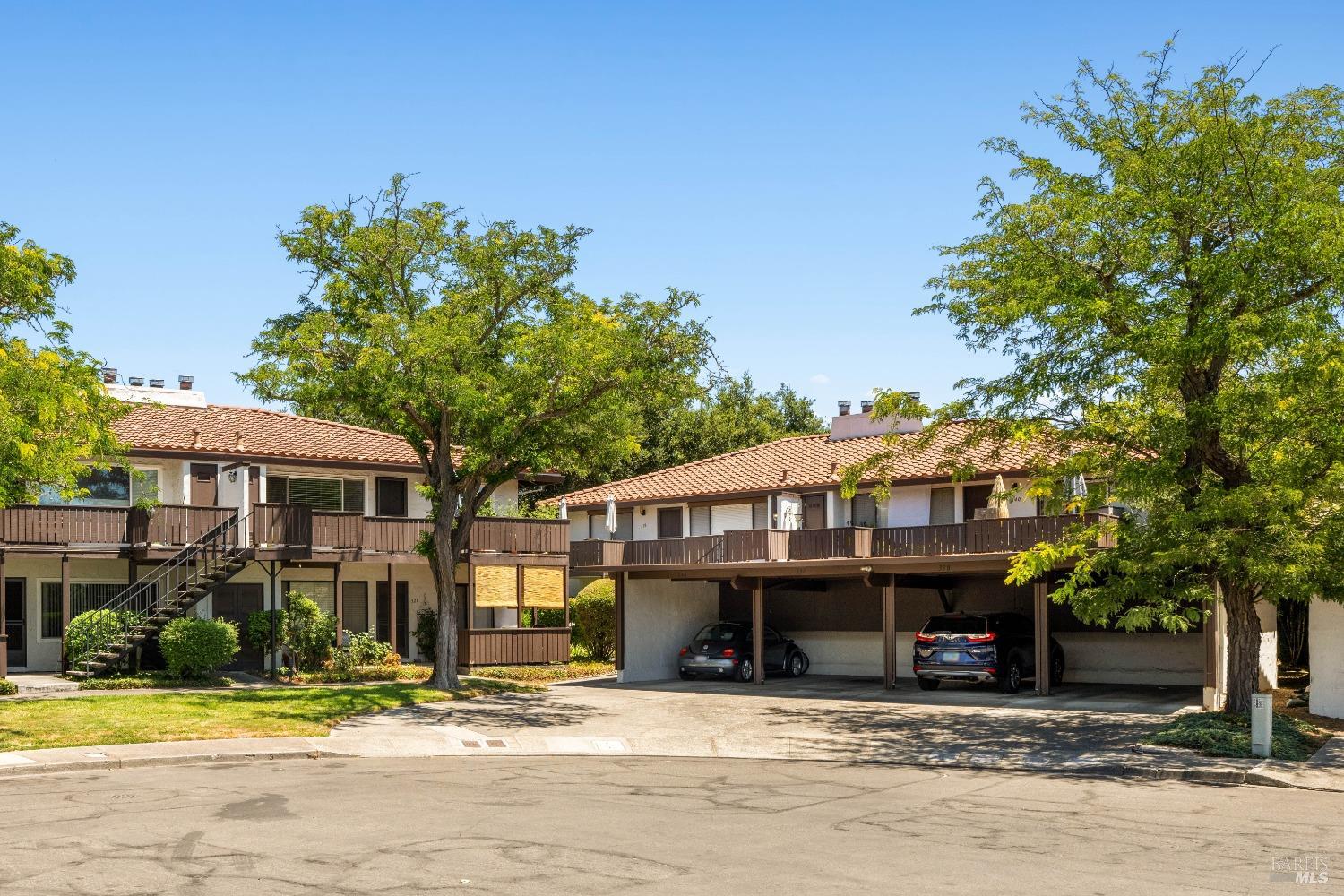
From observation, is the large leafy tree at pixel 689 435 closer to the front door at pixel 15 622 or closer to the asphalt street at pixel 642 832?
the front door at pixel 15 622

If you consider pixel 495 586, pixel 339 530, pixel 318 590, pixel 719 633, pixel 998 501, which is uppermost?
pixel 998 501

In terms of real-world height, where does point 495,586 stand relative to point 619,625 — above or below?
above

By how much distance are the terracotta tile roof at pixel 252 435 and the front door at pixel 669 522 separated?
7.06 meters

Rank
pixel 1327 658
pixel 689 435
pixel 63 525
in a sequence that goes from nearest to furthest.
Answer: pixel 1327 658 → pixel 63 525 → pixel 689 435

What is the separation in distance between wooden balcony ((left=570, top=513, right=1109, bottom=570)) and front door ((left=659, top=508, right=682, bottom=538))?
3.64 meters

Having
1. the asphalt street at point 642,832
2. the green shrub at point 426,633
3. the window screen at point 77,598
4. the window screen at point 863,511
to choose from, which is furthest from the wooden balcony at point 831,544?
the window screen at point 77,598

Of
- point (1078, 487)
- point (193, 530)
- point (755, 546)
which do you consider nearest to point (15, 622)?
point (193, 530)

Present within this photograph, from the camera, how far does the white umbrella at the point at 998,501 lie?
26.1m

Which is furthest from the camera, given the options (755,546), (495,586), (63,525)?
(495,586)

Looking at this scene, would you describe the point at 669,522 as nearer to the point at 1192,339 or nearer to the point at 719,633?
the point at 719,633

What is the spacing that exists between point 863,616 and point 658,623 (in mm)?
5453

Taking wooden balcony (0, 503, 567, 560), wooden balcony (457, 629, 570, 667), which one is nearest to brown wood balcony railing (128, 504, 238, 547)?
wooden balcony (0, 503, 567, 560)

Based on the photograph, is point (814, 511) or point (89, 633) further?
point (814, 511)

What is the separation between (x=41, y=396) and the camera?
18562 mm
